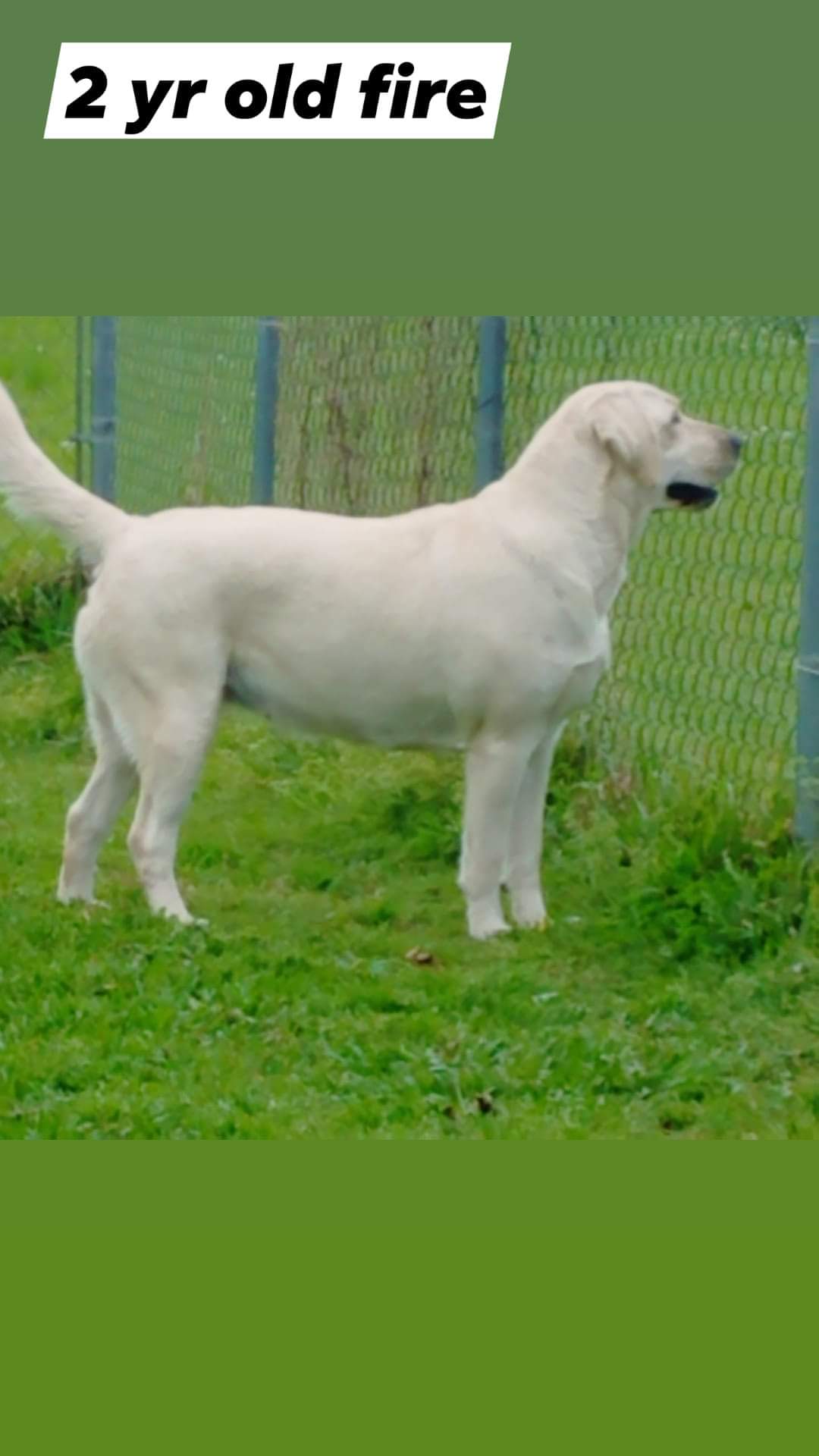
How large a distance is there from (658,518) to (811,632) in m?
1.84

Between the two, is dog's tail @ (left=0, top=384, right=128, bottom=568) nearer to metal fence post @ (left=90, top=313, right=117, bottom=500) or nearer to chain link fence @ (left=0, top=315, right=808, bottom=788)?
chain link fence @ (left=0, top=315, right=808, bottom=788)

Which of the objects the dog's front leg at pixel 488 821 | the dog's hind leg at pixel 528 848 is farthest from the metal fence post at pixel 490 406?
the dog's front leg at pixel 488 821

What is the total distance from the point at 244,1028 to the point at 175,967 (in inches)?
17.8

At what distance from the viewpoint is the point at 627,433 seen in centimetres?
649

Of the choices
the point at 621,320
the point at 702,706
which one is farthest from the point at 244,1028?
the point at 621,320

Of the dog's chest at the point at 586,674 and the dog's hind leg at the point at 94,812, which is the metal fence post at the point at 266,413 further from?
the dog's chest at the point at 586,674

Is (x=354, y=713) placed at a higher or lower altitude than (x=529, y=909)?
higher

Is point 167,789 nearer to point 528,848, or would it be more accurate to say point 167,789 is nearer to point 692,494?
point 528,848

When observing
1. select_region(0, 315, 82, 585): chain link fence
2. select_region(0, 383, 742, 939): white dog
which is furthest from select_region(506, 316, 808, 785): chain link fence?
select_region(0, 315, 82, 585): chain link fence

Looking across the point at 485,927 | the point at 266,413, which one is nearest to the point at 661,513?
the point at 485,927

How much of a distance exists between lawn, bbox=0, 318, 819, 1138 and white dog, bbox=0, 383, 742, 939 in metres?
0.39

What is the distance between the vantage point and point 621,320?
25.6ft

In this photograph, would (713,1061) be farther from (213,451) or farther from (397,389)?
(213,451)

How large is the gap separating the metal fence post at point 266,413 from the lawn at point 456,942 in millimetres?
1417
